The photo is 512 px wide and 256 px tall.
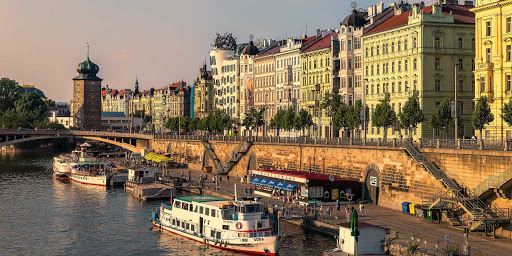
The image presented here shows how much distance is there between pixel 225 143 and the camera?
390 feet

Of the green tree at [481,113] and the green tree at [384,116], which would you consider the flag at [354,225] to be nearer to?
the green tree at [481,113]

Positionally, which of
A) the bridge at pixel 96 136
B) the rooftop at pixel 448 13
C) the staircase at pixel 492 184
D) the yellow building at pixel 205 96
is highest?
the rooftop at pixel 448 13

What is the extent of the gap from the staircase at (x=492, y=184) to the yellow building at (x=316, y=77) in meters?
54.8

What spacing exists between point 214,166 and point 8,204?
1622 inches

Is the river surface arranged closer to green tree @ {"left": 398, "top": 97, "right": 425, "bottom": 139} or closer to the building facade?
green tree @ {"left": 398, "top": 97, "right": 425, "bottom": 139}

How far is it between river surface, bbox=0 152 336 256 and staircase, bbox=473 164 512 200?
12.7m

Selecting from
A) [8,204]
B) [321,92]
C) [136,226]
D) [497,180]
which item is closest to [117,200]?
[8,204]

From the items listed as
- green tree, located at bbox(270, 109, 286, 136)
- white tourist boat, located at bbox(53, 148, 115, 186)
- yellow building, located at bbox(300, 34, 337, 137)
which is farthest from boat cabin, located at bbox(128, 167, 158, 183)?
yellow building, located at bbox(300, 34, 337, 137)

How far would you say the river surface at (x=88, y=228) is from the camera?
59031mm

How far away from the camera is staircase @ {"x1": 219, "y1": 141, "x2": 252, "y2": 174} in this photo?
109 meters

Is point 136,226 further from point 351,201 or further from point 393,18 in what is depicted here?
point 393,18

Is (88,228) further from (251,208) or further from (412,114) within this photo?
(412,114)

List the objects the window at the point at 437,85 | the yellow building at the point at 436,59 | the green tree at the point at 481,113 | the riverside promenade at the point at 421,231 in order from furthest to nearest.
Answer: the window at the point at 437,85, the yellow building at the point at 436,59, the green tree at the point at 481,113, the riverside promenade at the point at 421,231

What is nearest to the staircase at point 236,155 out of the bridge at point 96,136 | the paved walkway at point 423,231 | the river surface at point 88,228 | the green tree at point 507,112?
the river surface at point 88,228
